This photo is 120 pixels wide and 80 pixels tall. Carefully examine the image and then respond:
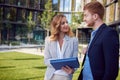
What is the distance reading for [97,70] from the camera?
11.4 feet

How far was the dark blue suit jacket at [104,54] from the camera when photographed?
3.28 metres

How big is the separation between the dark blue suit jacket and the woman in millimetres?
1072

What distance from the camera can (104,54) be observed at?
3.37m

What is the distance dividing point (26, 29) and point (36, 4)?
7499mm

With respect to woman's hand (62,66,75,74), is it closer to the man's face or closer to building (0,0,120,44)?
the man's face

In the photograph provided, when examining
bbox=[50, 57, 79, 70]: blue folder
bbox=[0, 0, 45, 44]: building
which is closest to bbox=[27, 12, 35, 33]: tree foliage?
bbox=[0, 0, 45, 44]: building

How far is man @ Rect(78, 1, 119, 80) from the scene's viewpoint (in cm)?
328

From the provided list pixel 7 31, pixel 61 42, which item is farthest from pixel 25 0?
pixel 61 42

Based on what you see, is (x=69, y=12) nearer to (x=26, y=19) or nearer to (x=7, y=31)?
(x=26, y=19)

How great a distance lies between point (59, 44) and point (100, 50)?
1.35 metres

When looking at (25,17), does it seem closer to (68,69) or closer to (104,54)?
(68,69)

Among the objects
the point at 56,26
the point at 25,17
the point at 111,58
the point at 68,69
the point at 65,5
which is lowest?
the point at 68,69

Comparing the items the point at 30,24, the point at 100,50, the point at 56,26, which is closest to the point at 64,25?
the point at 56,26

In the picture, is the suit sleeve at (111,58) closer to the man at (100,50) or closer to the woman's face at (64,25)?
the man at (100,50)
